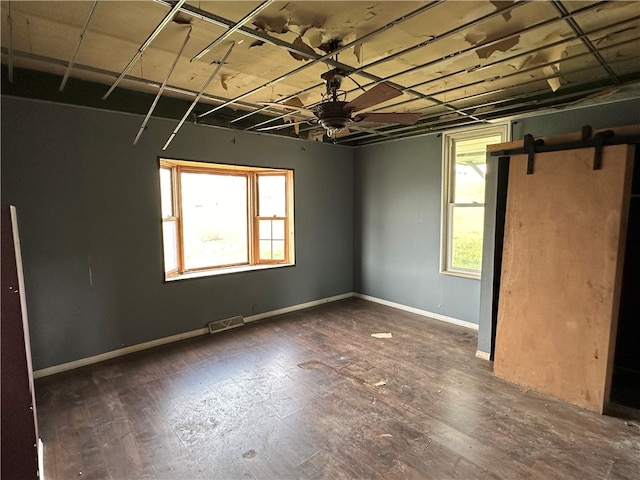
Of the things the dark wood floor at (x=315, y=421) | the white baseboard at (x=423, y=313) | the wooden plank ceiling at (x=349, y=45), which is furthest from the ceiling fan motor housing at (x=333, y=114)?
the white baseboard at (x=423, y=313)

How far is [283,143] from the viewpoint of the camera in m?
4.72

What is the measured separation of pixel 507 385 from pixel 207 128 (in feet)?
13.4

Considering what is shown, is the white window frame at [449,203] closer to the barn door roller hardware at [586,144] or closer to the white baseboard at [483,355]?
the white baseboard at [483,355]

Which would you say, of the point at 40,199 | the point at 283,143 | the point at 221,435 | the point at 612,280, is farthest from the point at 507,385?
the point at 40,199

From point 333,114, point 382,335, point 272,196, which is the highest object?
point 333,114

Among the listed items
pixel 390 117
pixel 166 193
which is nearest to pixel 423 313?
pixel 390 117

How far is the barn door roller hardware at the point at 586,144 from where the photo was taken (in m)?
2.46

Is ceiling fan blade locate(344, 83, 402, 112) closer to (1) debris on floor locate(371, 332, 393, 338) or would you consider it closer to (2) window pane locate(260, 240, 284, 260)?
(1) debris on floor locate(371, 332, 393, 338)

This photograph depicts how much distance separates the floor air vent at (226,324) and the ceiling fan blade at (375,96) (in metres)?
3.05

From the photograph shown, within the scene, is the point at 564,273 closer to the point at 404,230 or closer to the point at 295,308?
the point at 404,230

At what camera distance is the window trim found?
423 cm

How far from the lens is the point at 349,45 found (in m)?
2.08

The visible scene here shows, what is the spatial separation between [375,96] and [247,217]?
3222 millimetres

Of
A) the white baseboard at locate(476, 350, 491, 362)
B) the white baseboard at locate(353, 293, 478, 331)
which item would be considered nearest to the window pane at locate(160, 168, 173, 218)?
the white baseboard at locate(353, 293, 478, 331)
